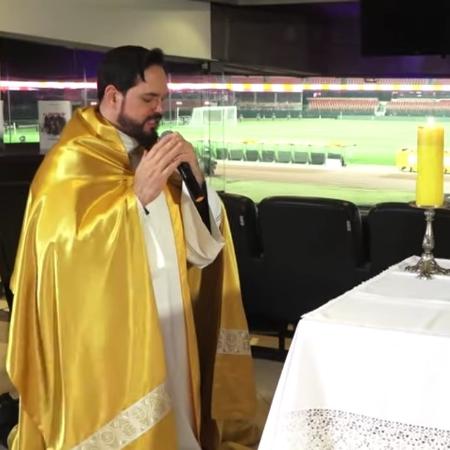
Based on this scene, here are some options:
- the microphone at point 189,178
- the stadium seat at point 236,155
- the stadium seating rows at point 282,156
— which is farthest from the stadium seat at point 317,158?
the microphone at point 189,178

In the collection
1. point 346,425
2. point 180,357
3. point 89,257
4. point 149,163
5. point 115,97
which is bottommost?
point 180,357

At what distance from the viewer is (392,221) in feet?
13.2

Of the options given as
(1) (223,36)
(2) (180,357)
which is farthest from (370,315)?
(1) (223,36)

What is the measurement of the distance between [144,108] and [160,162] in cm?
28

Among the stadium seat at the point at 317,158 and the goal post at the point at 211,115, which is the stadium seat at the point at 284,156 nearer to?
the stadium seat at the point at 317,158

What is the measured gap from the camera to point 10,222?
4.02 meters

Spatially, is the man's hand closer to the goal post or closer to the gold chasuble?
the gold chasuble

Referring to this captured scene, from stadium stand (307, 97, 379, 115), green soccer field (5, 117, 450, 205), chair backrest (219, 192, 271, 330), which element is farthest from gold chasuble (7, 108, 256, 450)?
stadium stand (307, 97, 379, 115)

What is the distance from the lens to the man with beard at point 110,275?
8.23ft

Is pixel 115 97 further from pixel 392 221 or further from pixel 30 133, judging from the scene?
pixel 30 133

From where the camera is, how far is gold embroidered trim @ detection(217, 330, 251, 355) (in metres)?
3.04

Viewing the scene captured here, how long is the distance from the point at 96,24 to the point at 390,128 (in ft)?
12.5

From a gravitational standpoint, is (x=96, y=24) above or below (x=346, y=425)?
above

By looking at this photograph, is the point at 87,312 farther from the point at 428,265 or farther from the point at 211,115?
the point at 211,115
